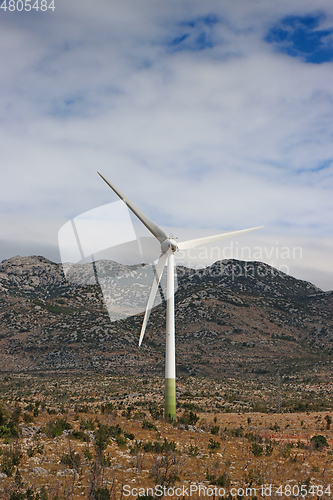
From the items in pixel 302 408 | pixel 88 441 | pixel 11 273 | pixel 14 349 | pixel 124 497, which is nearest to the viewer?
pixel 124 497

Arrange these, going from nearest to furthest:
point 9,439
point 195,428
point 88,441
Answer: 1. point 9,439
2. point 88,441
3. point 195,428

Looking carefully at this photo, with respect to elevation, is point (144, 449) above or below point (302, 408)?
above

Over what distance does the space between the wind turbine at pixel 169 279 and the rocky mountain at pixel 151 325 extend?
58.0m

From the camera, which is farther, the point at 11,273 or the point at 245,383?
the point at 11,273

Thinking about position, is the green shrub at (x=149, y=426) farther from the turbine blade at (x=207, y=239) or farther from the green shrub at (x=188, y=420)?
the turbine blade at (x=207, y=239)

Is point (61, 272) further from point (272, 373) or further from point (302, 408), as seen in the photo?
point (302, 408)

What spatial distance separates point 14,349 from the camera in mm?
102000

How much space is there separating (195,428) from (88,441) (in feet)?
32.4

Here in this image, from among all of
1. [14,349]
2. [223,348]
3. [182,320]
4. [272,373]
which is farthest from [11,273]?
[272,373]

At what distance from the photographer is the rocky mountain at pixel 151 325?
93.8m

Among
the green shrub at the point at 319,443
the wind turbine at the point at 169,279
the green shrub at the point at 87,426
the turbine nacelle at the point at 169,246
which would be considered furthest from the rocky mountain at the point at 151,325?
the green shrub at the point at 87,426

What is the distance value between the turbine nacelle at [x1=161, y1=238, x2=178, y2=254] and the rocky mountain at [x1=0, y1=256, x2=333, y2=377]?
59549 mm

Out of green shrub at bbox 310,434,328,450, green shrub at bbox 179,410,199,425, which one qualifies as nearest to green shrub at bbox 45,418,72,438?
green shrub at bbox 179,410,199,425

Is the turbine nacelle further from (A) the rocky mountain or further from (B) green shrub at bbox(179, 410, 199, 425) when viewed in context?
(A) the rocky mountain
